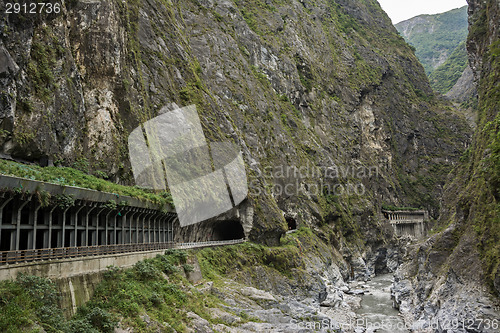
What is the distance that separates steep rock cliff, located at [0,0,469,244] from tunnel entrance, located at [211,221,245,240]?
4.21 metres

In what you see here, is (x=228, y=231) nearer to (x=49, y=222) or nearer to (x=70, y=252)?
(x=49, y=222)

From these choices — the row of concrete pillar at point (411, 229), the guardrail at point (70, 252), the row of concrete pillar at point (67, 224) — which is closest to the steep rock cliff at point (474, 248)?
the guardrail at point (70, 252)

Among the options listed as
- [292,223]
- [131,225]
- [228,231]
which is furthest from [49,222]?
[292,223]

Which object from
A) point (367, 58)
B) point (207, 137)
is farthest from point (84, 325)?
point (367, 58)

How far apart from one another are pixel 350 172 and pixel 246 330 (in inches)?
3636

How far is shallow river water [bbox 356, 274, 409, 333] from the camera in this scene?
1986 inches

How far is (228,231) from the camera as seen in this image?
6756 cm

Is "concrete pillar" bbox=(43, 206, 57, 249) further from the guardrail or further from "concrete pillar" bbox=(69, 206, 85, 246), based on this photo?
"concrete pillar" bbox=(69, 206, 85, 246)

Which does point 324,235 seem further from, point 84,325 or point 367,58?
point 367,58

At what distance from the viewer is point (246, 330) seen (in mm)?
30516

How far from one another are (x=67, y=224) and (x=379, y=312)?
48.8m

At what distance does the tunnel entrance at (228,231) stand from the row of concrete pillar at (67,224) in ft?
77.5

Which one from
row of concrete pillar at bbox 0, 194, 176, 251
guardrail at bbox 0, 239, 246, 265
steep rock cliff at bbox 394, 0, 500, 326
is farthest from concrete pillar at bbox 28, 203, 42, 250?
steep rock cliff at bbox 394, 0, 500, 326

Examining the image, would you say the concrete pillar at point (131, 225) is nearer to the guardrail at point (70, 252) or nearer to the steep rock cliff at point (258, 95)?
the guardrail at point (70, 252)
